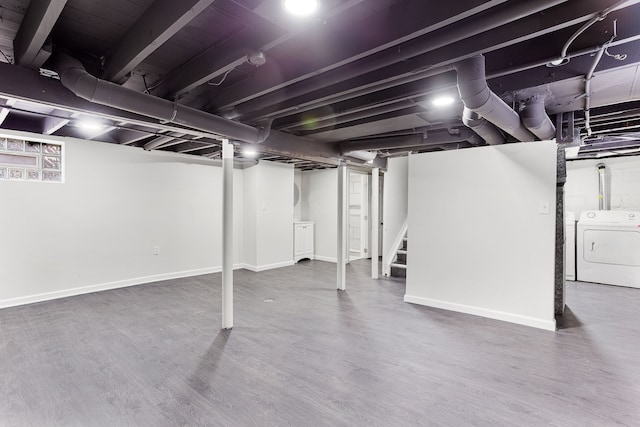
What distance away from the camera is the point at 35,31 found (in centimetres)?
168

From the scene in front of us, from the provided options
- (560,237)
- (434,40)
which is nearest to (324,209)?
(560,237)

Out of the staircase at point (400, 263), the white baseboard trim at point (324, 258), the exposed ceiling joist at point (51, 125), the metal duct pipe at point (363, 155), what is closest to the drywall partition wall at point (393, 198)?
the staircase at point (400, 263)

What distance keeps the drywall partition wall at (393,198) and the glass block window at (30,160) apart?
492cm

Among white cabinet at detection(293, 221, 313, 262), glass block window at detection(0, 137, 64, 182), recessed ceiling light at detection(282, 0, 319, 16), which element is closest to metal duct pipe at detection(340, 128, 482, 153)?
white cabinet at detection(293, 221, 313, 262)

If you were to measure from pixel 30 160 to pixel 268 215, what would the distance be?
358 centimetres

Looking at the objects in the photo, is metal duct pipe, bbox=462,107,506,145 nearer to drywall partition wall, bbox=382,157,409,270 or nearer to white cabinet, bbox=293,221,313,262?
drywall partition wall, bbox=382,157,409,270

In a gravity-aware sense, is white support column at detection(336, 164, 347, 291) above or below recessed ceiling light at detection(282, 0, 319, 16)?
below

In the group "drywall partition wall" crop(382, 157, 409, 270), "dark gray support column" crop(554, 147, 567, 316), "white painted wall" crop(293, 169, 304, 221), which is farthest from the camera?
"white painted wall" crop(293, 169, 304, 221)

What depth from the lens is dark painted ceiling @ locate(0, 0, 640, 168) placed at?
160cm

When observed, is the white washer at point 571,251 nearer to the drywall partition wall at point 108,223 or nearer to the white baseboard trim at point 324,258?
the white baseboard trim at point 324,258

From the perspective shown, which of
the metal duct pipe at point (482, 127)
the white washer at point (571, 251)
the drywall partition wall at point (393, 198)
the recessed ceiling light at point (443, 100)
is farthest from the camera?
the drywall partition wall at point (393, 198)

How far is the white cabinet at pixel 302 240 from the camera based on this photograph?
698cm

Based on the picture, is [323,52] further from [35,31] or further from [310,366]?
[310,366]

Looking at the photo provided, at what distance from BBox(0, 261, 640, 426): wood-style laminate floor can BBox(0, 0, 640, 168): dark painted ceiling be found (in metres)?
2.02
